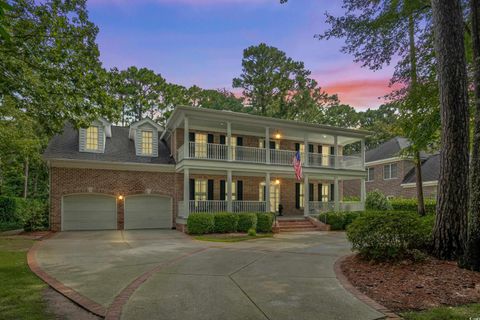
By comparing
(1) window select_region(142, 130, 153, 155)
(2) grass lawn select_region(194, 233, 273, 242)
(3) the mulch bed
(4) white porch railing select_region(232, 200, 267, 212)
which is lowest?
(2) grass lawn select_region(194, 233, 273, 242)

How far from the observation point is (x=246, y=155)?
19.4 m

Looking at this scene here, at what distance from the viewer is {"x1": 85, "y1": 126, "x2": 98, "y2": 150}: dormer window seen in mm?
17734

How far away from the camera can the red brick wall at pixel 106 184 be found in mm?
16250

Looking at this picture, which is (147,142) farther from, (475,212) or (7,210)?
(475,212)

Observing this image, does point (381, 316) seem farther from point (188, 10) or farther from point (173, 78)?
point (173, 78)

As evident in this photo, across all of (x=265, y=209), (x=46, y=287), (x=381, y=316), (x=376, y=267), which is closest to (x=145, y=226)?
(x=265, y=209)

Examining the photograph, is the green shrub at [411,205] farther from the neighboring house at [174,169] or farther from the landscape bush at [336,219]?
the landscape bush at [336,219]

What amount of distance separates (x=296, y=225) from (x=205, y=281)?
1257 centimetres

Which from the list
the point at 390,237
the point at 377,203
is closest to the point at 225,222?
the point at 390,237

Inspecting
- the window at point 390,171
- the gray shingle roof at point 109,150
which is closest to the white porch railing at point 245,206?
the gray shingle roof at point 109,150

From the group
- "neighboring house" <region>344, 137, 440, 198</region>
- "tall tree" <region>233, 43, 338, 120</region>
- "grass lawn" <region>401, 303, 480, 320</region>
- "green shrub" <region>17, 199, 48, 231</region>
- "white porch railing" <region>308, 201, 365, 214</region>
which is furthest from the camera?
"tall tree" <region>233, 43, 338, 120</region>

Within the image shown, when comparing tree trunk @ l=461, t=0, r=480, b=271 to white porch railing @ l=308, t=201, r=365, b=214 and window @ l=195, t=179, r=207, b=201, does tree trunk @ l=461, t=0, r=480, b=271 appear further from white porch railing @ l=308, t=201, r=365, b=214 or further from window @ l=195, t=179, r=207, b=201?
window @ l=195, t=179, r=207, b=201

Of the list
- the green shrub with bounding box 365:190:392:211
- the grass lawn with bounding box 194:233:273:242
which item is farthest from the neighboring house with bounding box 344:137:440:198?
the grass lawn with bounding box 194:233:273:242

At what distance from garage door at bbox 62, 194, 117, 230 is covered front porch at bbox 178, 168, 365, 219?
12.3ft
